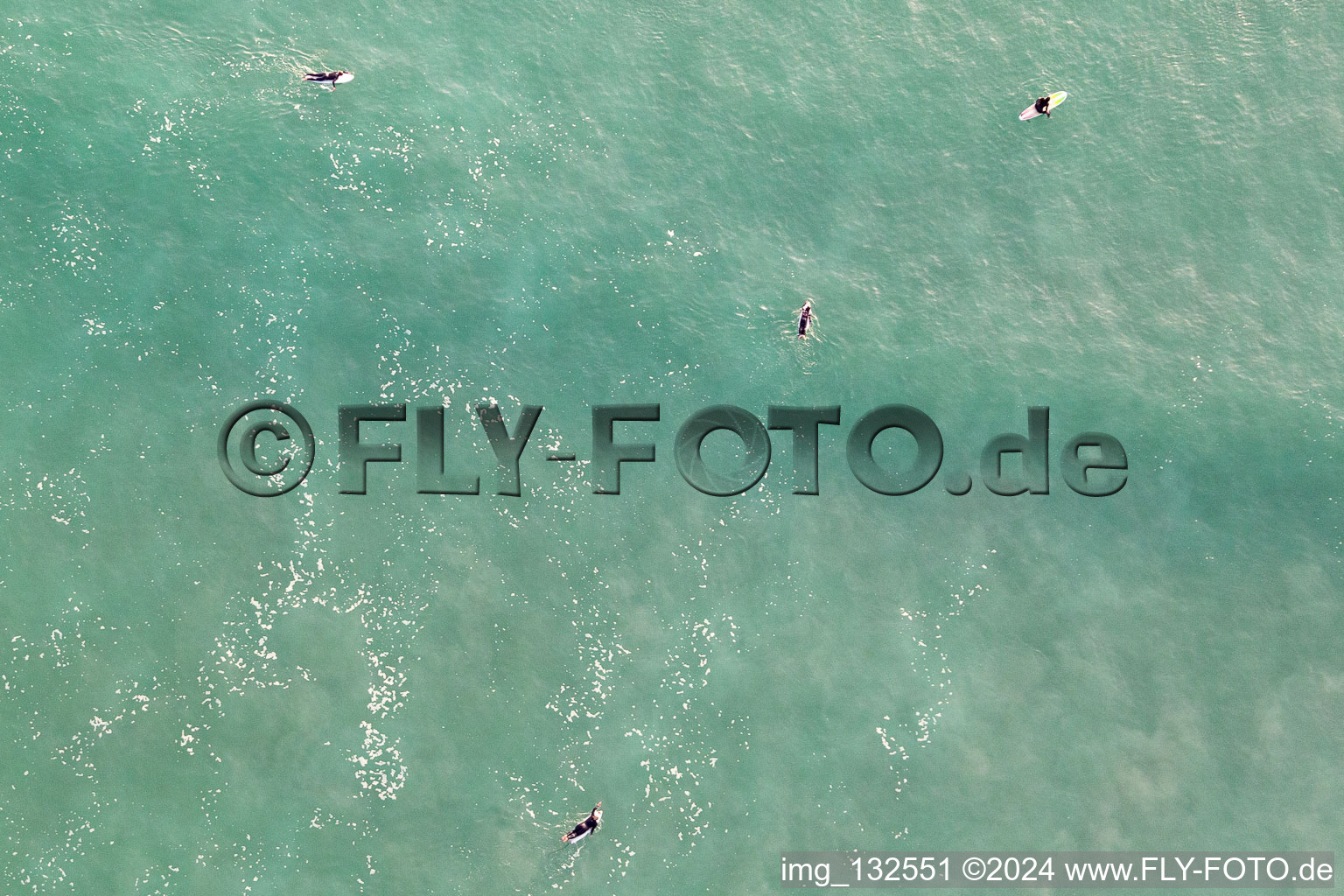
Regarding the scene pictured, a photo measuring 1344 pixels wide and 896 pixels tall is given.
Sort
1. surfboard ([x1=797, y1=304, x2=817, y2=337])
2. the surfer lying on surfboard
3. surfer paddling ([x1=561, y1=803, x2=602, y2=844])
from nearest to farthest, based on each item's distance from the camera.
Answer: surfer paddling ([x1=561, y1=803, x2=602, y2=844]) → surfboard ([x1=797, y1=304, x2=817, y2=337]) → the surfer lying on surfboard

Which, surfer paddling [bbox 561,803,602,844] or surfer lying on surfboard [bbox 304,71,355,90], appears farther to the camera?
surfer lying on surfboard [bbox 304,71,355,90]

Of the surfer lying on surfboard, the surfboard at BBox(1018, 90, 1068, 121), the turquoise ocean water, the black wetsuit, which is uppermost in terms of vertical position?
the surfer lying on surfboard

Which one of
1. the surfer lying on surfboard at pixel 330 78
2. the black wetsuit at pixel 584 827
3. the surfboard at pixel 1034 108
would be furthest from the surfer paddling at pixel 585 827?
the surfboard at pixel 1034 108

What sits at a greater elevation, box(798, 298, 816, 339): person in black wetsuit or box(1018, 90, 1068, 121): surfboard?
box(1018, 90, 1068, 121): surfboard

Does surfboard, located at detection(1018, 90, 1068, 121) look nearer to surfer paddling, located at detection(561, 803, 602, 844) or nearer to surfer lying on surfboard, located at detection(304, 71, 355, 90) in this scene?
surfer lying on surfboard, located at detection(304, 71, 355, 90)

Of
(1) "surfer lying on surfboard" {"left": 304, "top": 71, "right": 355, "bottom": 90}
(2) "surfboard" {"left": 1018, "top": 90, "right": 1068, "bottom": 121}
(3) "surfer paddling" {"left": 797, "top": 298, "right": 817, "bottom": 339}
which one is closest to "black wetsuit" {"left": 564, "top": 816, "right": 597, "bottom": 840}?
(3) "surfer paddling" {"left": 797, "top": 298, "right": 817, "bottom": 339}

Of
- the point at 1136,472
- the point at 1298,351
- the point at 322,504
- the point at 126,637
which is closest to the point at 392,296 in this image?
the point at 322,504

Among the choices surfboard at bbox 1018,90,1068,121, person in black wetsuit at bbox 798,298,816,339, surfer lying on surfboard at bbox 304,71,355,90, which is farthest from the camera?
surfboard at bbox 1018,90,1068,121
